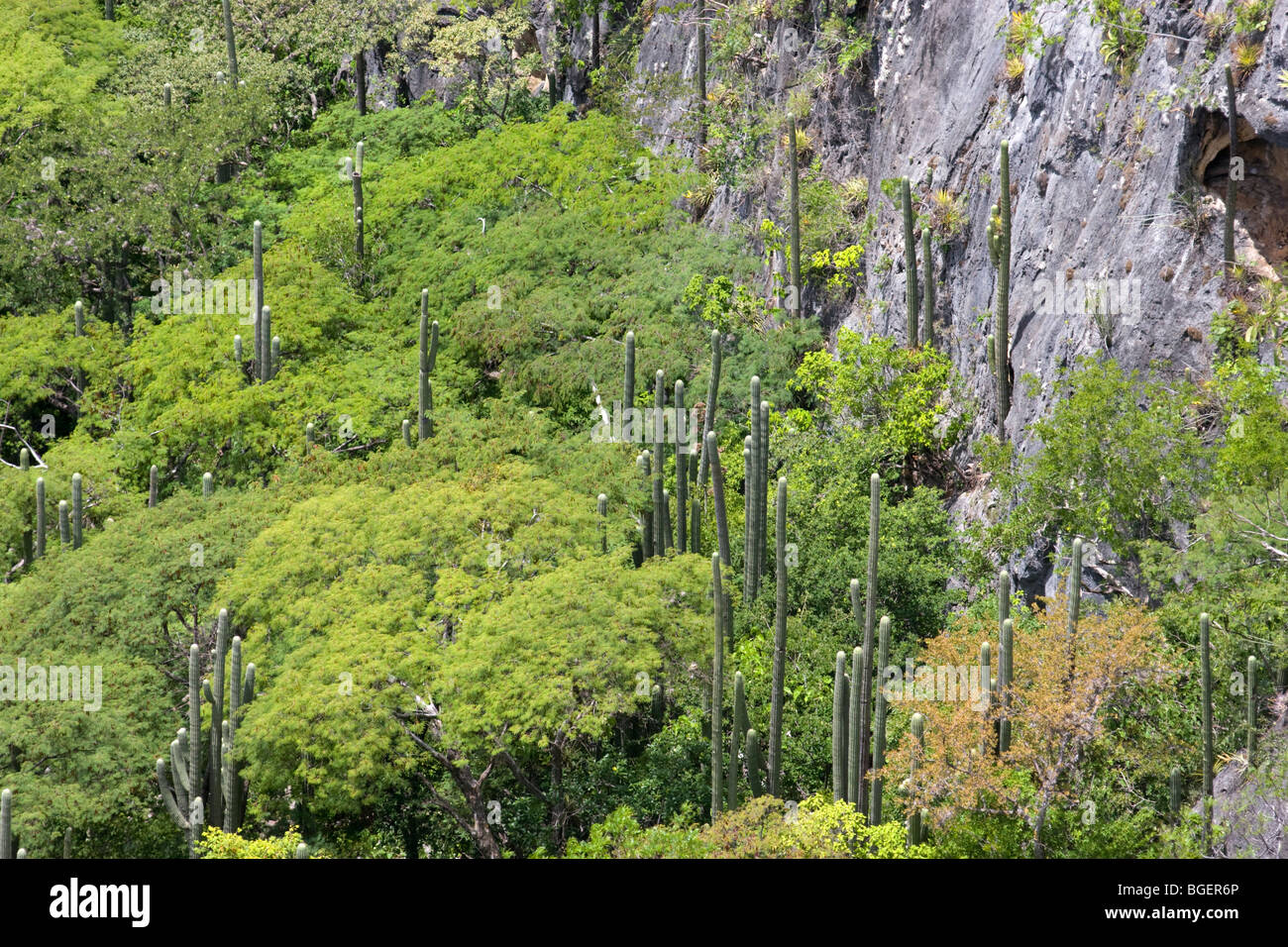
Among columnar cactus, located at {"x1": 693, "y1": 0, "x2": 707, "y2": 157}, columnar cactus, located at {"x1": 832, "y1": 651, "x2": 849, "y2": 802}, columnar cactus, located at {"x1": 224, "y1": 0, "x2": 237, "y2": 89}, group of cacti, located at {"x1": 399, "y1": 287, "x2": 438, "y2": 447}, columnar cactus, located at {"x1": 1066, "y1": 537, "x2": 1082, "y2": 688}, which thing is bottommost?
columnar cactus, located at {"x1": 832, "y1": 651, "x2": 849, "y2": 802}

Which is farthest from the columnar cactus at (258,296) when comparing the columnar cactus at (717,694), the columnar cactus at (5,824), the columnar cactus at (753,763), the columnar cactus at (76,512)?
the columnar cactus at (753,763)

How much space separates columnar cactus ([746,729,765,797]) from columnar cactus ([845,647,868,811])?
57.6 inches

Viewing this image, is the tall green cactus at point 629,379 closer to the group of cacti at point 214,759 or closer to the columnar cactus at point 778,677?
the columnar cactus at point 778,677

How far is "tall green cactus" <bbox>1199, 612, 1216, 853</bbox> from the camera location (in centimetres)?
2497

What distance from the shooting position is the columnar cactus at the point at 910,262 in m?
35.0

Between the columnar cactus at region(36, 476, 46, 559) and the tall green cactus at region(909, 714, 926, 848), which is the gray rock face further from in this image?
the columnar cactus at region(36, 476, 46, 559)

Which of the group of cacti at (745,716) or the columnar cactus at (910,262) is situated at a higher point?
the columnar cactus at (910,262)

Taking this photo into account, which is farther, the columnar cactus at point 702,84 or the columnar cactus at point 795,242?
the columnar cactus at point 702,84

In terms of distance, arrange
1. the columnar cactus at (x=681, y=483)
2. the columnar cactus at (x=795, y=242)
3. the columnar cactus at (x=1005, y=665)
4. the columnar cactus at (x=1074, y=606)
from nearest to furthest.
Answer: the columnar cactus at (x=1005, y=665) < the columnar cactus at (x=1074, y=606) < the columnar cactus at (x=681, y=483) < the columnar cactus at (x=795, y=242)

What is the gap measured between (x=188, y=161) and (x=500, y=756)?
26301 mm

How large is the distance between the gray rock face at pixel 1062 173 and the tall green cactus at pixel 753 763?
729cm

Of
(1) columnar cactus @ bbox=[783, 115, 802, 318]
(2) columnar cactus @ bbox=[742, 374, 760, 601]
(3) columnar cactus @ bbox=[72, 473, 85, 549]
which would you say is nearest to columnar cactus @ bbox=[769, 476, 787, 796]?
(2) columnar cactus @ bbox=[742, 374, 760, 601]

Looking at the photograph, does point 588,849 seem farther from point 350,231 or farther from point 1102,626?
point 350,231
